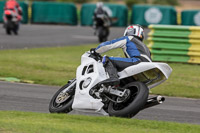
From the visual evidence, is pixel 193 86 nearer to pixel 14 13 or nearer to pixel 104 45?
pixel 104 45

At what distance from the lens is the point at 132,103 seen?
7312 mm

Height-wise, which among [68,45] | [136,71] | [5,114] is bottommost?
[68,45]

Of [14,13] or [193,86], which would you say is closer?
[193,86]

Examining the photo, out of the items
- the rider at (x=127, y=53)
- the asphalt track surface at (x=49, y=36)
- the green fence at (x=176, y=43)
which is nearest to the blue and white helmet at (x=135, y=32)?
the rider at (x=127, y=53)

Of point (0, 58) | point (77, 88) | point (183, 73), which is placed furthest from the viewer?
point (0, 58)

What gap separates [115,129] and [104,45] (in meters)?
1.96

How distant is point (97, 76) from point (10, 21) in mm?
17961

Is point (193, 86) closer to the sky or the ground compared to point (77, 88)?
closer to the ground

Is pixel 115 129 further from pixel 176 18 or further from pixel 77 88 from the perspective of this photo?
pixel 176 18

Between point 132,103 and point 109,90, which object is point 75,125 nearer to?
point 132,103

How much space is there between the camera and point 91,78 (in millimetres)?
8141

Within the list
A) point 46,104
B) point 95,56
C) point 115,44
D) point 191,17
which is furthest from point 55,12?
point 115,44

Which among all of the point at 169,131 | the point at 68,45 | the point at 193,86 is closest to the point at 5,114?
the point at 169,131

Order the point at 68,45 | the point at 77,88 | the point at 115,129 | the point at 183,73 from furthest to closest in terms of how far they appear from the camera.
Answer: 1. the point at 68,45
2. the point at 183,73
3. the point at 77,88
4. the point at 115,129
